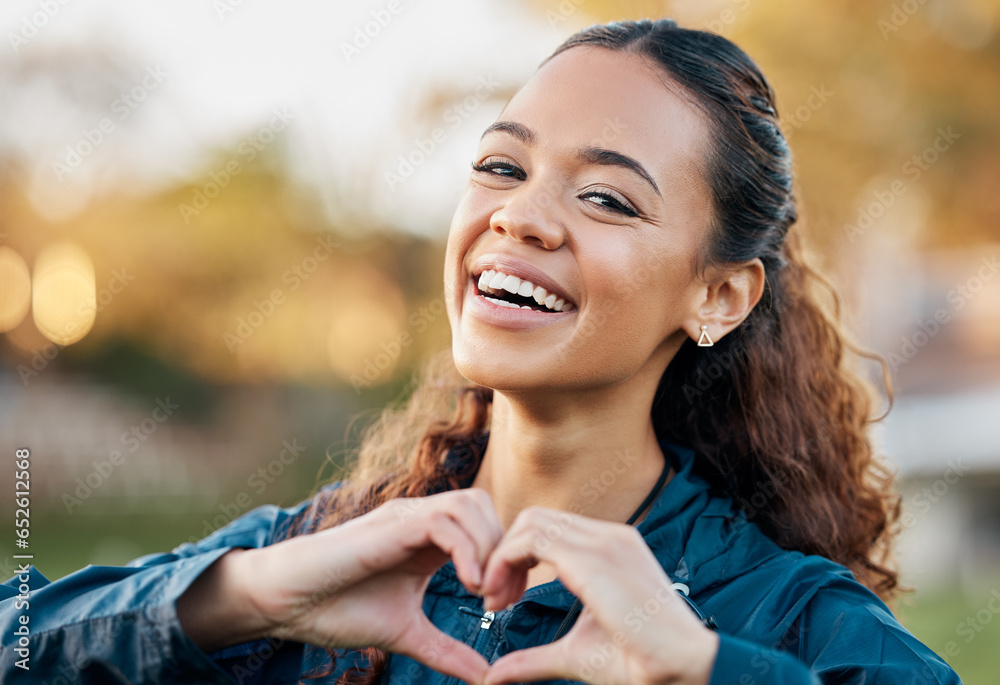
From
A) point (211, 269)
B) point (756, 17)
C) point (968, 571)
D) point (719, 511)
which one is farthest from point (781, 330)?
point (211, 269)

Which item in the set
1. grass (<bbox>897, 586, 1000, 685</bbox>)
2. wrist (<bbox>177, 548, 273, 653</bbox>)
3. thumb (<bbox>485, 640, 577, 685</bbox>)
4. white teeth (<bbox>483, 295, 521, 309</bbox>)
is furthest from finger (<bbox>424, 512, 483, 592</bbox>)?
grass (<bbox>897, 586, 1000, 685</bbox>)

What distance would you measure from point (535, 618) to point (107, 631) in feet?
3.20

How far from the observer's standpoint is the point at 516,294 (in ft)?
7.78

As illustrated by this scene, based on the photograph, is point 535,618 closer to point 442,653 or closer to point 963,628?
point 442,653

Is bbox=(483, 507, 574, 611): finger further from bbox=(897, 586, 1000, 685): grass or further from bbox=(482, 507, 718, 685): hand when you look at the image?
bbox=(897, 586, 1000, 685): grass

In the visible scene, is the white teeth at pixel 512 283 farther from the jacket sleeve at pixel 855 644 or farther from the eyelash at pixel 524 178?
the jacket sleeve at pixel 855 644

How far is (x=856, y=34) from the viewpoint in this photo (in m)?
8.67

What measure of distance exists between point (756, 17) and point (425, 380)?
638cm

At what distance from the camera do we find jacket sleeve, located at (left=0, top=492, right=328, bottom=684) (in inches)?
75.4

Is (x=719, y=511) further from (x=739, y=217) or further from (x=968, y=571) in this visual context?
(x=968, y=571)

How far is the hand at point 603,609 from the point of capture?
64.7 inches

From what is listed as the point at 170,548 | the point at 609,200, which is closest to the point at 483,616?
the point at 609,200

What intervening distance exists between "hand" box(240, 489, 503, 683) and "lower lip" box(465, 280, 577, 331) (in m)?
0.57

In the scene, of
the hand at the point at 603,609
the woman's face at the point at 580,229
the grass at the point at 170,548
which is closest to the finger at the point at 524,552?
the hand at the point at 603,609
